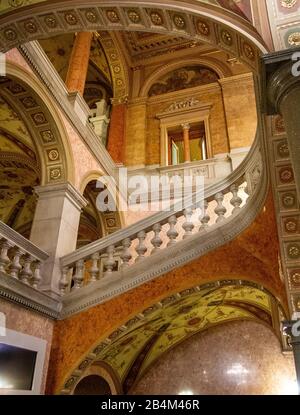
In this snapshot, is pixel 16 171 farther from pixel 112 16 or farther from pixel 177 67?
pixel 177 67

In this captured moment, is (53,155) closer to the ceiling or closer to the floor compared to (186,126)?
closer to the floor

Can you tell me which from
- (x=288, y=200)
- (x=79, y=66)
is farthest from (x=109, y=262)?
(x=79, y=66)

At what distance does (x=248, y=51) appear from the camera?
3.63m

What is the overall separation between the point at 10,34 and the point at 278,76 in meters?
3.94

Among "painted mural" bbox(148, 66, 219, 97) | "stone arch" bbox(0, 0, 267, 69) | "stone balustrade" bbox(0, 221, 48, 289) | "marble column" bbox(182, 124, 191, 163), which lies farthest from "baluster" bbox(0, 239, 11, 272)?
"painted mural" bbox(148, 66, 219, 97)

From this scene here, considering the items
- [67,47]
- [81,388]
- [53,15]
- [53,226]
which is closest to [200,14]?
[53,15]

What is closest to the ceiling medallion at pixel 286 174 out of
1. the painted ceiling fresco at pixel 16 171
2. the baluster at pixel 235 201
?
the baluster at pixel 235 201

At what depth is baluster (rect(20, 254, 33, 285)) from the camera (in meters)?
5.18

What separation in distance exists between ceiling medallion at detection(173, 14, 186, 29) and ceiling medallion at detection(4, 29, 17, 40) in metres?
2.29

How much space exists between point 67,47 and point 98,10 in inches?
352

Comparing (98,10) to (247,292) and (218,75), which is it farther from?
(218,75)

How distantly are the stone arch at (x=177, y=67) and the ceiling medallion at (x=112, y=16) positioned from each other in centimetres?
776

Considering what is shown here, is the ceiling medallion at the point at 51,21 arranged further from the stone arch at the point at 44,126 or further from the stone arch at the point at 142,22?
the stone arch at the point at 44,126

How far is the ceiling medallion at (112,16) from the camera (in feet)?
14.8
